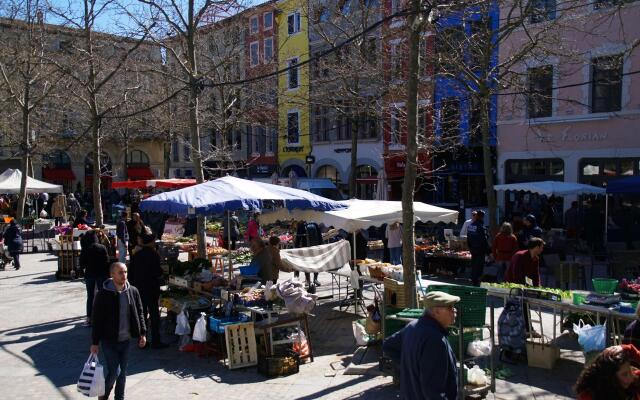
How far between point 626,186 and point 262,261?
33.3ft

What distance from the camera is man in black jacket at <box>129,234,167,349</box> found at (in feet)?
27.8

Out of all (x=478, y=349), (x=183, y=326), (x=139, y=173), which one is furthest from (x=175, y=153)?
(x=478, y=349)

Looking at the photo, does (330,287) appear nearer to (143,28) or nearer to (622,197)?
(143,28)

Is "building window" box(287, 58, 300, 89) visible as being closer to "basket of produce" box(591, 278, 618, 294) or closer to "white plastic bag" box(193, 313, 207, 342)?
"white plastic bag" box(193, 313, 207, 342)

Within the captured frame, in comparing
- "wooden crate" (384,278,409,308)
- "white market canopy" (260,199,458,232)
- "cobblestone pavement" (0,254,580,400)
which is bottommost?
"cobblestone pavement" (0,254,580,400)

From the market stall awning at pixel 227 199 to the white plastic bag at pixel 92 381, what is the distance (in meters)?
3.95

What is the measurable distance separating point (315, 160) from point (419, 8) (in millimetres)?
26054

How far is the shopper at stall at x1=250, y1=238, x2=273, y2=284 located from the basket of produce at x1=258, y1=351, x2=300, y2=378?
235 cm

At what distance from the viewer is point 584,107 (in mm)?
20047

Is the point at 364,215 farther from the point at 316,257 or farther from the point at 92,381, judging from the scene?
the point at 92,381

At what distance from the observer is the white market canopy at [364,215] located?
10.2m

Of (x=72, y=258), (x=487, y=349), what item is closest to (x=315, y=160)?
(x=72, y=258)

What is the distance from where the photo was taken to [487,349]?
252 inches

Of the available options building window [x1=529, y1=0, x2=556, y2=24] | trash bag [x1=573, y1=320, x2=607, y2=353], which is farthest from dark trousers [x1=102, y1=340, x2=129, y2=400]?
building window [x1=529, y1=0, x2=556, y2=24]
